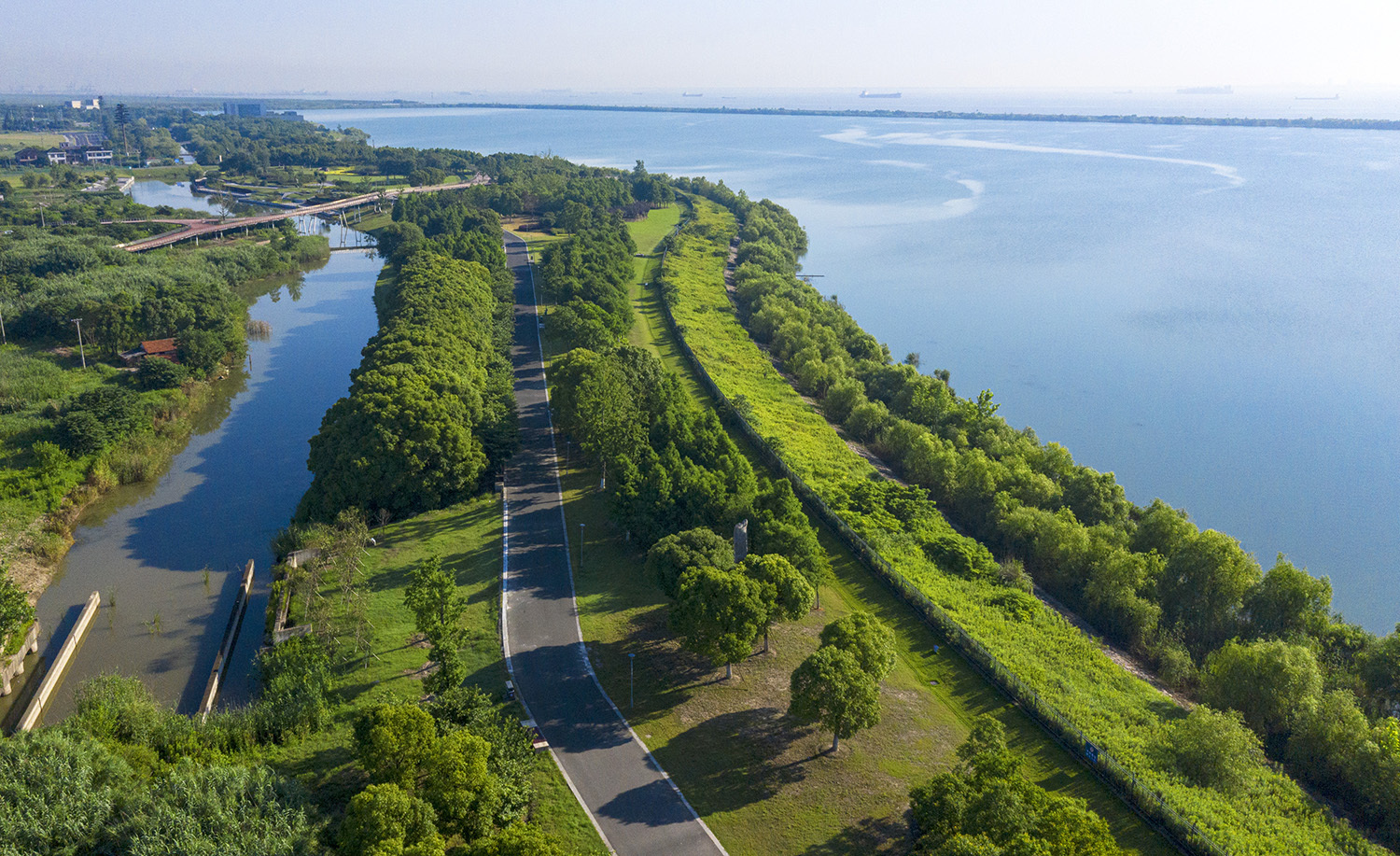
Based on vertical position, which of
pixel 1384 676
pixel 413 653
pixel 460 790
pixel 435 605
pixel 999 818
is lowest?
pixel 413 653

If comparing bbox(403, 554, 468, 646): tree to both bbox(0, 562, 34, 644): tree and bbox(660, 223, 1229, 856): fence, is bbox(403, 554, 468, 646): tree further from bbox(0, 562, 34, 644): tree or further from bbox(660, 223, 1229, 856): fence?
bbox(660, 223, 1229, 856): fence

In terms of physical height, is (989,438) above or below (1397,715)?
above

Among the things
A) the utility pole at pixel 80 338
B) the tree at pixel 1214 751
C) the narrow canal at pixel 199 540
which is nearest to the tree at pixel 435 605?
the narrow canal at pixel 199 540

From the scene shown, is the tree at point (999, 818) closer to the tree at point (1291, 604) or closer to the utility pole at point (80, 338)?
the tree at point (1291, 604)

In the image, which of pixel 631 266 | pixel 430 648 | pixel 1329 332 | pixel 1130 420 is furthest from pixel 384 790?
pixel 1329 332

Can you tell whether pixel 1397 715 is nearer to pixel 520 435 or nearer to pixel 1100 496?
pixel 1100 496

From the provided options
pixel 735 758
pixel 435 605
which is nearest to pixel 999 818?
pixel 735 758

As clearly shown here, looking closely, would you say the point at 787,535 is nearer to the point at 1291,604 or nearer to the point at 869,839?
the point at 869,839
